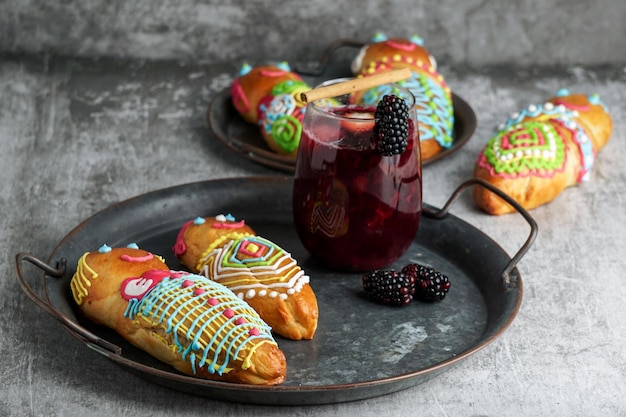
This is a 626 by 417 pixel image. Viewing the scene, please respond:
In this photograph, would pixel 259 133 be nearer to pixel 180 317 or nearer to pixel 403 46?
pixel 403 46

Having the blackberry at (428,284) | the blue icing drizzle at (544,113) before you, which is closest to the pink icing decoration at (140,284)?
the blackberry at (428,284)

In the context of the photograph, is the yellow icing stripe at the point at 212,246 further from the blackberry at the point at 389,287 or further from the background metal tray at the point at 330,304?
the blackberry at the point at 389,287

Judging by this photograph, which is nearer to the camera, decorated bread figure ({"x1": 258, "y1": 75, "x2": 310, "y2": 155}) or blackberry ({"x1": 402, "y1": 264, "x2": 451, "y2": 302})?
blackberry ({"x1": 402, "y1": 264, "x2": 451, "y2": 302})

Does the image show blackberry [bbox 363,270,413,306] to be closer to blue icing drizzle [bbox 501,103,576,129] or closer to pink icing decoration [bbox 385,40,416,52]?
blue icing drizzle [bbox 501,103,576,129]

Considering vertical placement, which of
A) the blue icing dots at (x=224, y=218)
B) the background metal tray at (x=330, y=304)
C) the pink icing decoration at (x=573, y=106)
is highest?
the pink icing decoration at (x=573, y=106)

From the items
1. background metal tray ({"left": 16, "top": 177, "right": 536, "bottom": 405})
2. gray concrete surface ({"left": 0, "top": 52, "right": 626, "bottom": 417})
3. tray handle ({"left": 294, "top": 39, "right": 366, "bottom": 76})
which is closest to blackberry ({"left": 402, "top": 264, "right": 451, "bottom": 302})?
background metal tray ({"left": 16, "top": 177, "right": 536, "bottom": 405})

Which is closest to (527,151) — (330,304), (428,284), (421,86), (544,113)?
(544,113)

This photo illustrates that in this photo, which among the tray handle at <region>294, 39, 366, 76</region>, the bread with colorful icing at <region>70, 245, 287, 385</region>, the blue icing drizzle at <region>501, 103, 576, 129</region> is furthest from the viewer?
the tray handle at <region>294, 39, 366, 76</region>
